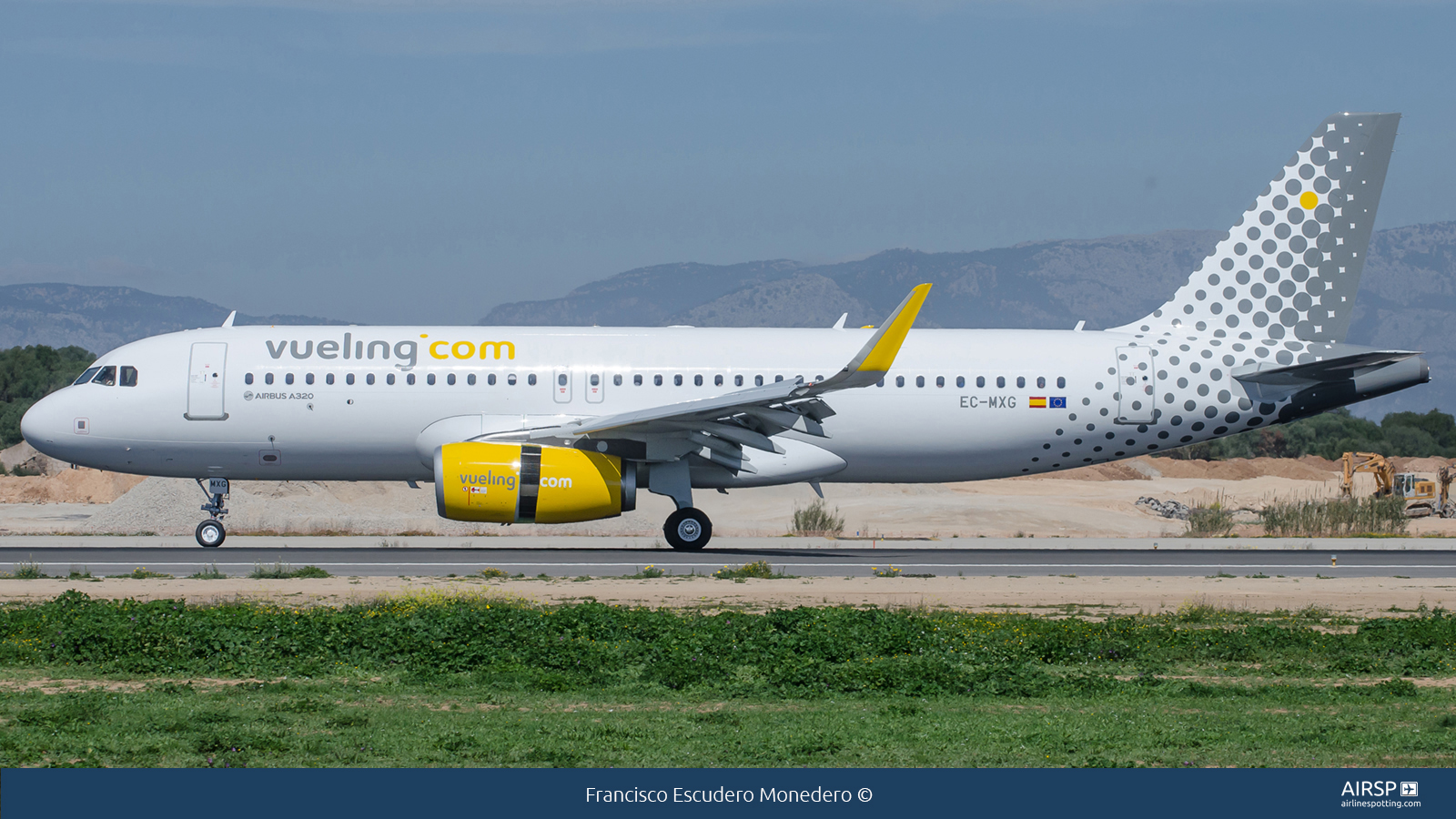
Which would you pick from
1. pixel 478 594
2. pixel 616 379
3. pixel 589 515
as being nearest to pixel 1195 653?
pixel 478 594

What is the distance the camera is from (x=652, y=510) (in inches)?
1644

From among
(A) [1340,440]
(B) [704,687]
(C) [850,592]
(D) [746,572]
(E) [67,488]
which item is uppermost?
(A) [1340,440]

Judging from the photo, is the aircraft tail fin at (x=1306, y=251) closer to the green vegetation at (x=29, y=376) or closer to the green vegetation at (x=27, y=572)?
the green vegetation at (x=27, y=572)

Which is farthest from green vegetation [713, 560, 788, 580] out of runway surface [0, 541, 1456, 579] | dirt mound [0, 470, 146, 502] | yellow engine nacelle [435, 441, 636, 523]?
dirt mound [0, 470, 146, 502]

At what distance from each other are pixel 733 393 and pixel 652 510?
17.2 m

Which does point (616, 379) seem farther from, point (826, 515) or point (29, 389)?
point (29, 389)

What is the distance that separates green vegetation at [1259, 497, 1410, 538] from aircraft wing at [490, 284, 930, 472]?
1536cm

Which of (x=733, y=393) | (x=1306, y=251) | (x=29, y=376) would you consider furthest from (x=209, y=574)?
(x=29, y=376)

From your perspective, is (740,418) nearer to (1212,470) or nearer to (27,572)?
(27,572)

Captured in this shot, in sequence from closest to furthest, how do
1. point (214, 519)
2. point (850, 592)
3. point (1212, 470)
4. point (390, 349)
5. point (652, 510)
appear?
1. point (850, 592)
2. point (390, 349)
3. point (214, 519)
4. point (652, 510)
5. point (1212, 470)

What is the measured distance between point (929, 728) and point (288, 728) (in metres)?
4.46

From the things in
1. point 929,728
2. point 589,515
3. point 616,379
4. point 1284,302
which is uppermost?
point 1284,302

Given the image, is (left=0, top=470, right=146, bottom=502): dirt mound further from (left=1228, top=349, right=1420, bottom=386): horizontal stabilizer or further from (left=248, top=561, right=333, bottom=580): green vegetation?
(left=1228, top=349, right=1420, bottom=386): horizontal stabilizer

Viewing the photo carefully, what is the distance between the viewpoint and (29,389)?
85875 mm
